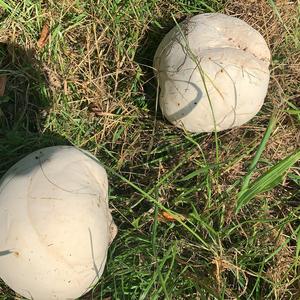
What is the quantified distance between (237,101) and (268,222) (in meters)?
0.70

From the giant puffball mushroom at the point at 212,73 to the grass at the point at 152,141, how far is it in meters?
0.18

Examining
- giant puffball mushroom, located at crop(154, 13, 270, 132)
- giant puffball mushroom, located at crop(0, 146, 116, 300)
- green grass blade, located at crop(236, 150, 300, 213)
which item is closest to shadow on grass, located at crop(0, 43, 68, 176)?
giant puffball mushroom, located at crop(0, 146, 116, 300)

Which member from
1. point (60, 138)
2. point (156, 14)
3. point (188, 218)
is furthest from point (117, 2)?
point (188, 218)

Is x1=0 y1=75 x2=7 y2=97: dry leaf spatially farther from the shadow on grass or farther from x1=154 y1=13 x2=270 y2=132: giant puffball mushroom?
x1=154 y1=13 x2=270 y2=132: giant puffball mushroom

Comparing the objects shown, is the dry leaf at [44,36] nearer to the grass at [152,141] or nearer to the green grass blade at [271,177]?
the grass at [152,141]

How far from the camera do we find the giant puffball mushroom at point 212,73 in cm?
251

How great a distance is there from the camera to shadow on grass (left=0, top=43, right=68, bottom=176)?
111 inches

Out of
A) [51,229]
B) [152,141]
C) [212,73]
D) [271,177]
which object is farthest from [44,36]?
[271,177]

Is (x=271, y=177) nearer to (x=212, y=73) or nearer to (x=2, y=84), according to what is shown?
(x=212, y=73)

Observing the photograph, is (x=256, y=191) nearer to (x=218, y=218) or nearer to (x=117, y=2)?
(x=218, y=218)

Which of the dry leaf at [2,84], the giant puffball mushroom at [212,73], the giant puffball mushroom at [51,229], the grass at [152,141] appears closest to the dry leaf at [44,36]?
the grass at [152,141]

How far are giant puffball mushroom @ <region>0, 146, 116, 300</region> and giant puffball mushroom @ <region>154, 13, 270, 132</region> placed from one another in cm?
62

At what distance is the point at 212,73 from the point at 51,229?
1038 mm

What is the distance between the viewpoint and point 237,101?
8.34 feet
